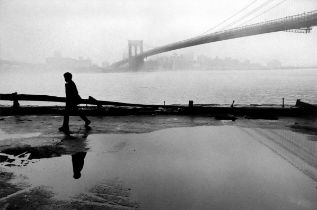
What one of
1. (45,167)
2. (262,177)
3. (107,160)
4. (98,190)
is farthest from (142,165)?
(262,177)

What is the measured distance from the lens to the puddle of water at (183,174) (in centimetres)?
395

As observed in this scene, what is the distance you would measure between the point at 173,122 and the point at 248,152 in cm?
375

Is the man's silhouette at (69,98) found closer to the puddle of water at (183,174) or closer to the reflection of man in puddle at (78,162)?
the puddle of water at (183,174)

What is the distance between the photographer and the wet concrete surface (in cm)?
391

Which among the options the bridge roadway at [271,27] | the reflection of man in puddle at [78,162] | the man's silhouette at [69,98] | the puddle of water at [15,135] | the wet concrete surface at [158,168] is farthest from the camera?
the bridge roadway at [271,27]

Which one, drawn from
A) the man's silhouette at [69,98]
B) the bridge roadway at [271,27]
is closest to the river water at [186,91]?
the bridge roadway at [271,27]

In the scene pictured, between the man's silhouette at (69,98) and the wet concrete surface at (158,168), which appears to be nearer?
the wet concrete surface at (158,168)

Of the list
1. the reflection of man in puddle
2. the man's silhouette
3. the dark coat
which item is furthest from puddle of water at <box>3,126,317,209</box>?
the dark coat

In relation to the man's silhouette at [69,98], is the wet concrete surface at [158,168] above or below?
below

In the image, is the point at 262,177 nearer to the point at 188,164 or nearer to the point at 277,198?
the point at 277,198

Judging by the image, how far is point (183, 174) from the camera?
16.0ft

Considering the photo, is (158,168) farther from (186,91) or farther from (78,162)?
(186,91)

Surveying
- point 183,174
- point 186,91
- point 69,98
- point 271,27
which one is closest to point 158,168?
point 183,174

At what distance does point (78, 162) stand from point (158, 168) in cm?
143
